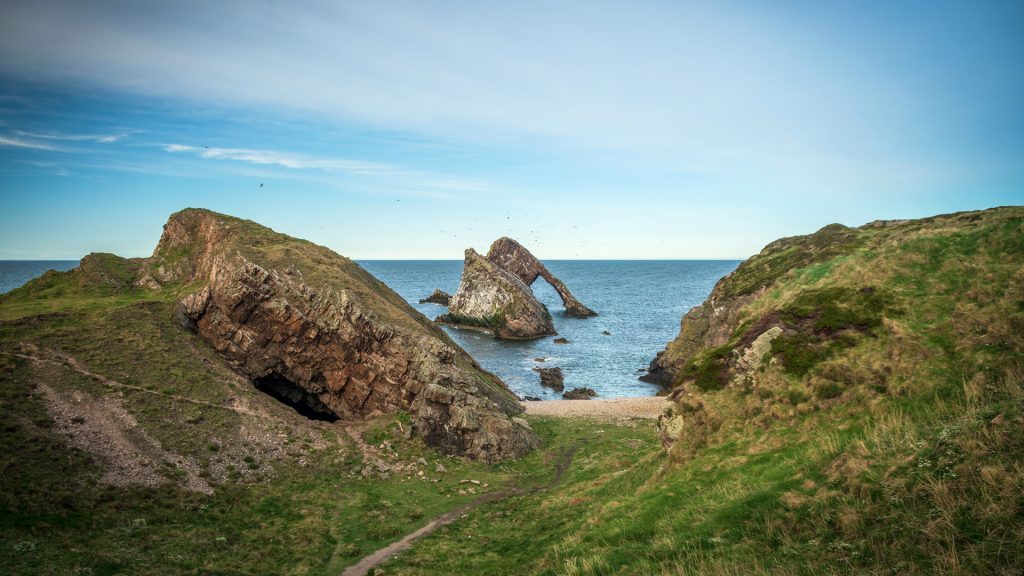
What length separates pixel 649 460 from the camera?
84.3 feet

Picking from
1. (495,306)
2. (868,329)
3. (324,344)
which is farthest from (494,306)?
(868,329)

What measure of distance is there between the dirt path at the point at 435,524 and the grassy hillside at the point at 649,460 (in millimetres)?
656

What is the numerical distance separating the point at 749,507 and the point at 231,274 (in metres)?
41.9

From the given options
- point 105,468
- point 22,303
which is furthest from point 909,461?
point 22,303

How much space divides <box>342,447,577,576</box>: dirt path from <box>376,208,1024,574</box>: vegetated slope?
1.20m

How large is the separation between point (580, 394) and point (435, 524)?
40.9 metres

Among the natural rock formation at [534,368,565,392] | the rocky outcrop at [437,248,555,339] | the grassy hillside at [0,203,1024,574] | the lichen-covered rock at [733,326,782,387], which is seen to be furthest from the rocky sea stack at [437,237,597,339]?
the lichen-covered rock at [733,326,782,387]

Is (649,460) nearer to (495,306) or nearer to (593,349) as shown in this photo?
(593,349)

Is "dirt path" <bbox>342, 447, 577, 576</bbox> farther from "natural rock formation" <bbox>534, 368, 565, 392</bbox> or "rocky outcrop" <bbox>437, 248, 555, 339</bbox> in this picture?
"rocky outcrop" <bbox>437, 248, 555, 339</bbox>

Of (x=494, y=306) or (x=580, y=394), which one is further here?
(x=494, y=306)

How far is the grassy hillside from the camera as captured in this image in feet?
38.6

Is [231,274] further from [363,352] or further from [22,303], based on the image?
[22,303]

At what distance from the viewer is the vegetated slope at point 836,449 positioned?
35.1ft

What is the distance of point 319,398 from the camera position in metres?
44.1
